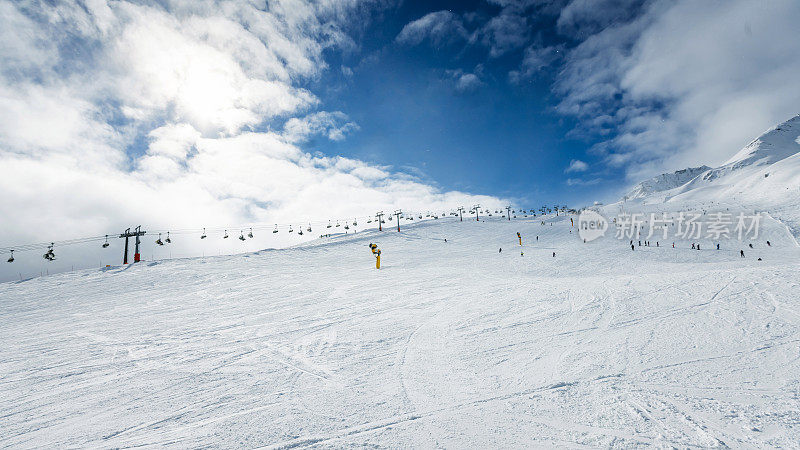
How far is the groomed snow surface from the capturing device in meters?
4.20

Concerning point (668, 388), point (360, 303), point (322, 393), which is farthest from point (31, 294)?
point (668, 388)

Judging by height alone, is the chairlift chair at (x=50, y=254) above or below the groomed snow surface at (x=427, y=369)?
above

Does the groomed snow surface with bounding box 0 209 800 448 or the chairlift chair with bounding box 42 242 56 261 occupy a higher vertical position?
the chairlift chair with bounding box 42 242 56 261

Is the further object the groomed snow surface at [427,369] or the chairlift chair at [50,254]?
the chairlift chair at [50,254]

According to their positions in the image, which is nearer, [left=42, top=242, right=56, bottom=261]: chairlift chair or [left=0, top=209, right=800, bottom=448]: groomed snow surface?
[left=0, top=209, right=800, bottom=448]: groomed snow surface

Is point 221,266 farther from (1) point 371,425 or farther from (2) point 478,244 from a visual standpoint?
(2) point 478,244

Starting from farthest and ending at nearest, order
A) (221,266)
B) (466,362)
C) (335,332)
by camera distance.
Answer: (221,266)
(335,332)
(466,362)

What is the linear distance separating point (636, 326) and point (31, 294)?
30.1 metres

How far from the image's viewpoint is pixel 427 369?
20.4ft

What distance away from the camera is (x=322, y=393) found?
17.8 feet

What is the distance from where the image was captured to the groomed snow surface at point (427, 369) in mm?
4199

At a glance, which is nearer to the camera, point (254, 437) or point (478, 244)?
point (254, 437)

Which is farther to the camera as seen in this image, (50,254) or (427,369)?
(50,254)

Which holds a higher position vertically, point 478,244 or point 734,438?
point 478,244
